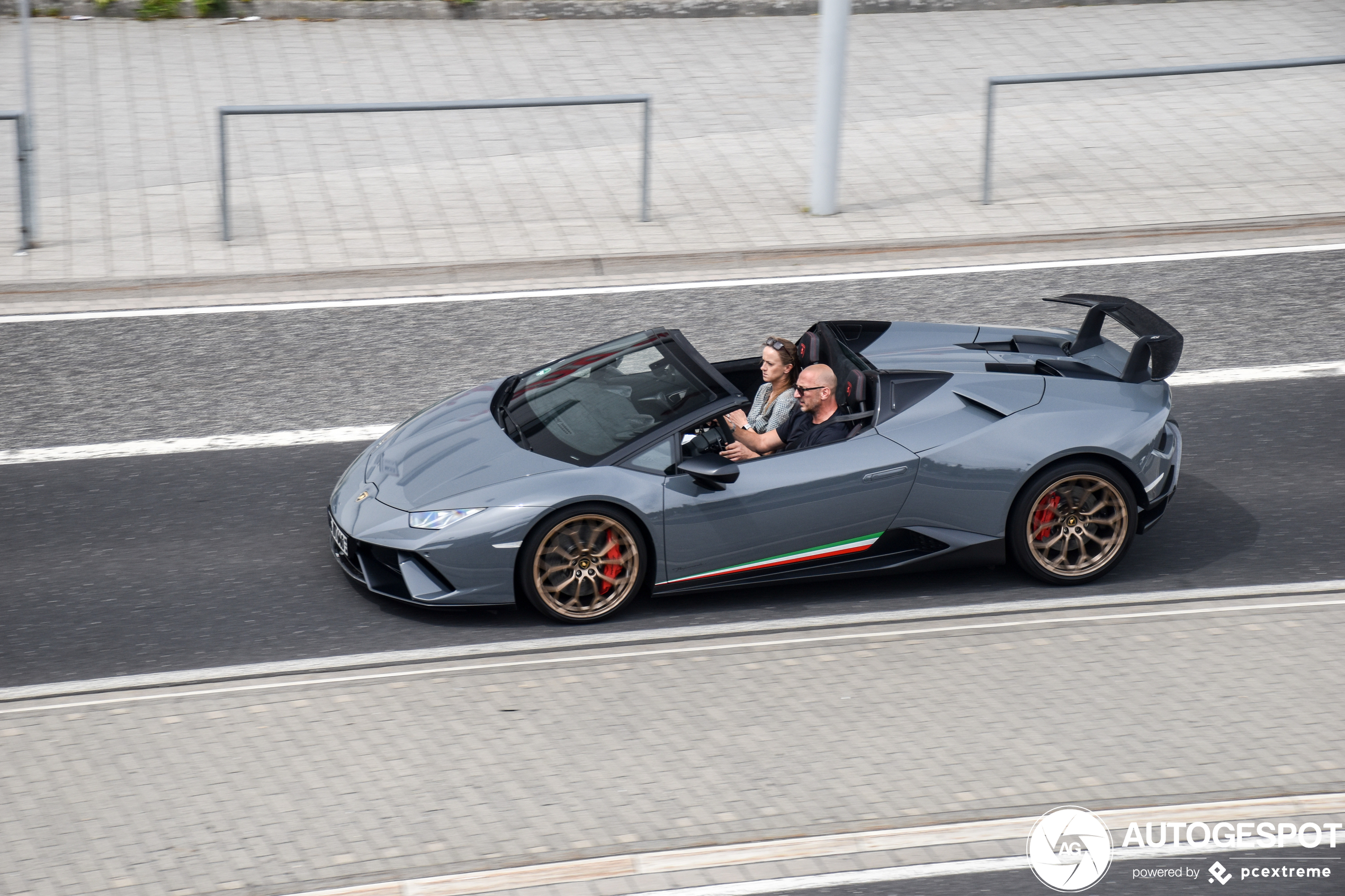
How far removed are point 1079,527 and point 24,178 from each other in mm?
8763

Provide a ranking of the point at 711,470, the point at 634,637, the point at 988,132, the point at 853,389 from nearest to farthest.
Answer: the point at 711,470, the point at 634,637, the point at 853,389, the point at 988,132

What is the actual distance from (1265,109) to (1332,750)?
425 inches

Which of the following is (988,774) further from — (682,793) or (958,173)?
(958,173)

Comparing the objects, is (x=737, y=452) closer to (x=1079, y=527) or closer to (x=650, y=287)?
(x=1079, y=527)

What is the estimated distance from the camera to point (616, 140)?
1428 centimetres

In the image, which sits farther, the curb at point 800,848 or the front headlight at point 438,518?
the front headlight at point 438,518

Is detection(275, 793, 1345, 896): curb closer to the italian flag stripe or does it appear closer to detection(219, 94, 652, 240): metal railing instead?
the italian flag stripe

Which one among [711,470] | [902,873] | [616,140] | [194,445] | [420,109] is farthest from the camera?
[616,140]

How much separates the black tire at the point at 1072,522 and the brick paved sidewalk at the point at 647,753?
55cm

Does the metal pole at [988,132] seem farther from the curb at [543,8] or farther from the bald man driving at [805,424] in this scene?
the bald man driving at [805,424]

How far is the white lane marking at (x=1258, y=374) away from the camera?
10.5 m

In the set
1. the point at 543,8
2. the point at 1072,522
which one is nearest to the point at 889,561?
the point at 1072,522

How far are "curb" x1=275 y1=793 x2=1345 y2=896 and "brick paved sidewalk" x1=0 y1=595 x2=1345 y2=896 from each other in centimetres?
5

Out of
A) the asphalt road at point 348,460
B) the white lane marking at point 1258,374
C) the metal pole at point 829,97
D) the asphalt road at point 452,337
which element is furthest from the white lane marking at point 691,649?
the metal pole at point 829,97
